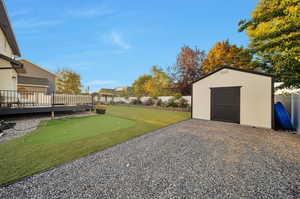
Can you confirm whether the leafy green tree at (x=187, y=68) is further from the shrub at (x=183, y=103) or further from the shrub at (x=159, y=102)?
the shrub at (x=159, y=102)

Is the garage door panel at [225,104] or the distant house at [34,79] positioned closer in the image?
the garage door panel at [225,104]

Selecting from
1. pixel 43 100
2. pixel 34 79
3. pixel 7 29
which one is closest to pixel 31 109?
pixel 43 100

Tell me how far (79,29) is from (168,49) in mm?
13019

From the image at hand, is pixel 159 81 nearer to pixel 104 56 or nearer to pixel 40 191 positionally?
pixel 104 56

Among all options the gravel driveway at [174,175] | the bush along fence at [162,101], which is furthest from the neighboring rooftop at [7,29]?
the bush along fence at [162,101]

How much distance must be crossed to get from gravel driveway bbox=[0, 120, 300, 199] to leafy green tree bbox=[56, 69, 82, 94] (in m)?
22.7

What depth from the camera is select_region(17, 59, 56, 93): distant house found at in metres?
13.9

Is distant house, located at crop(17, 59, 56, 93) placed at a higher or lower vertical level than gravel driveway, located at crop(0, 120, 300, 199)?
higher

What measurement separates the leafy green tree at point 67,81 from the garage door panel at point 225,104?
22950mm

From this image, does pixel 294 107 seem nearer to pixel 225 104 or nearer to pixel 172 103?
pixel 225 104

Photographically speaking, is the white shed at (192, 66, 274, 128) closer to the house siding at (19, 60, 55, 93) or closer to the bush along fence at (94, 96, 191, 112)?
the bush along fence at (94, 96, 191, 112)

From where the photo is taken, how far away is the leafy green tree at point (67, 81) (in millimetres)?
20719

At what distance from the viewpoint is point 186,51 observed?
16.0 m

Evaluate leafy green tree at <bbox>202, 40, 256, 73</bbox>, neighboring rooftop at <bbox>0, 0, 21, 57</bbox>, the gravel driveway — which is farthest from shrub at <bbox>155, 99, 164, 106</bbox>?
neighboring rooftop at <bbox>0, 0, 21, 57</bbox>
